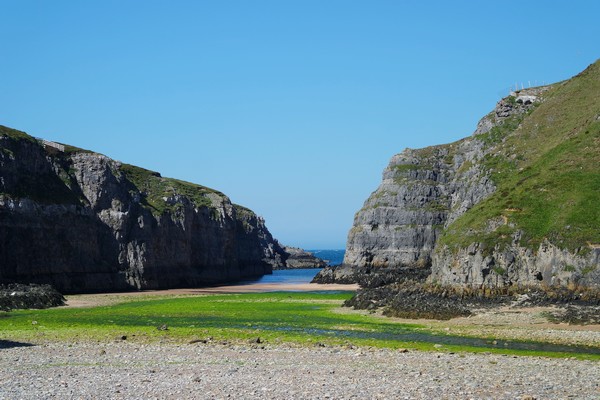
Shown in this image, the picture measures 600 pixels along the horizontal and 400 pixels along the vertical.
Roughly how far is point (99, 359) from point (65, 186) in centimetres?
7930

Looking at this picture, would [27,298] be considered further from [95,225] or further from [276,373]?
[276,373]

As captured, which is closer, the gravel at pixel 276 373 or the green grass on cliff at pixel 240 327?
the gravel at pixel 276 373

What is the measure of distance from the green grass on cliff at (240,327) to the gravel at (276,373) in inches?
141

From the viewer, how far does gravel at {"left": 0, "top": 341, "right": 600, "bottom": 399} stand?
26.5 meters

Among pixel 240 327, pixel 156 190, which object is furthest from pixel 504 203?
pixel 156 190

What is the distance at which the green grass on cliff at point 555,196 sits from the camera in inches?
2675

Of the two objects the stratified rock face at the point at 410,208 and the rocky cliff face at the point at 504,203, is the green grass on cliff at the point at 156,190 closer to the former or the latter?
the rocky cliff face at the point at 504,203

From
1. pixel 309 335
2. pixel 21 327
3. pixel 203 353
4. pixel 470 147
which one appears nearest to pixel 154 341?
pixel 203 353

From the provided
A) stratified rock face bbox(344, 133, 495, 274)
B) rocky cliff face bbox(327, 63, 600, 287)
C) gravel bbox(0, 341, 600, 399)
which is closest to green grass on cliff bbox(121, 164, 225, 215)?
rocky cliff face bbox(327, 63, 600, 287)

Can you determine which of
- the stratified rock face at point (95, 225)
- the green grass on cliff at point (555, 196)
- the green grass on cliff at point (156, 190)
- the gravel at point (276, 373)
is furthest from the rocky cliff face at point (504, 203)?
the green grass on cliff at point (156, 190)

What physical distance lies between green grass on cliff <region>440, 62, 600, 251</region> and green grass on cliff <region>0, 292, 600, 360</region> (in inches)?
730

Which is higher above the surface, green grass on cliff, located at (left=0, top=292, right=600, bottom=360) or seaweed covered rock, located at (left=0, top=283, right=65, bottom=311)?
seaweed covered rock, located at (left=0, top=283, right=65, bottom=311)

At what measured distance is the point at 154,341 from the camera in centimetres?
4256

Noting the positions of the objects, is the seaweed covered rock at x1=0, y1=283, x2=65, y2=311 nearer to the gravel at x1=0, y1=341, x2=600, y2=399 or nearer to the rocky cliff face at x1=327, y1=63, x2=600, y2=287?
the gravel at x1=0, y1=341, x2=600, y2=399
